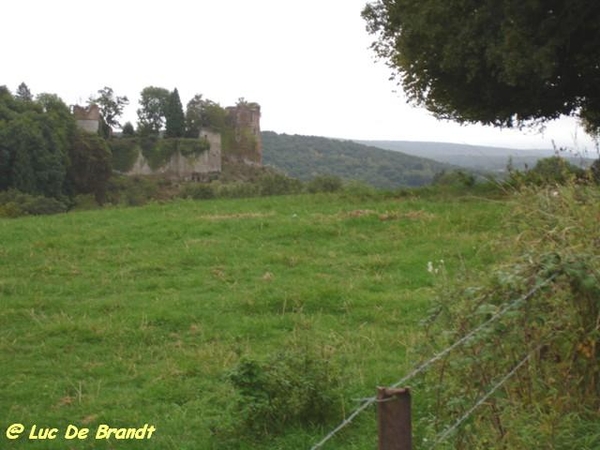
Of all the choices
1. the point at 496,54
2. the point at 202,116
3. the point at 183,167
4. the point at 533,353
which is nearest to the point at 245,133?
the point at 202,116

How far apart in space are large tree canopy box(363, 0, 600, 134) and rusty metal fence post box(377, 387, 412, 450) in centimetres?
1280

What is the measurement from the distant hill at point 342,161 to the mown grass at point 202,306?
33.9 m

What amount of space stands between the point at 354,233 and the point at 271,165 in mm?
88409

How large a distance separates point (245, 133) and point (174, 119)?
384 inches

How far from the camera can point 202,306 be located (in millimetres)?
8609

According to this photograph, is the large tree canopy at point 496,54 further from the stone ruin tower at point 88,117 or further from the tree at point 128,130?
the tree at point 128,130

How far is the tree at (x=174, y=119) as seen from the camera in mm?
86275

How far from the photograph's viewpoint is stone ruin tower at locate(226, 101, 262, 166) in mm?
91162

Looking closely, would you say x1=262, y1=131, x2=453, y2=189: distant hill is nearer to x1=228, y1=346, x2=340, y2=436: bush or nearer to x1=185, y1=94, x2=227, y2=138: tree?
x1=185, y1=94, x2=227, y2=138: tree

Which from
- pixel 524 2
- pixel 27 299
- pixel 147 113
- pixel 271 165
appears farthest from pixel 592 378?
pixel 271 165

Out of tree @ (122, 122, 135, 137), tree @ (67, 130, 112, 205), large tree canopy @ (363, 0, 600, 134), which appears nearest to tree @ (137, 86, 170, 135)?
tree @ (122, 122, 135, 137)

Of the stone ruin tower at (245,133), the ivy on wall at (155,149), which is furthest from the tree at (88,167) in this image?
the stone ruin tower at (245,133)

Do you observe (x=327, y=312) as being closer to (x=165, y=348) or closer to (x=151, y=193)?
(x=165, y=348)

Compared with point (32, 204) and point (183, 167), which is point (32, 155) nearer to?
point (32, 204)
